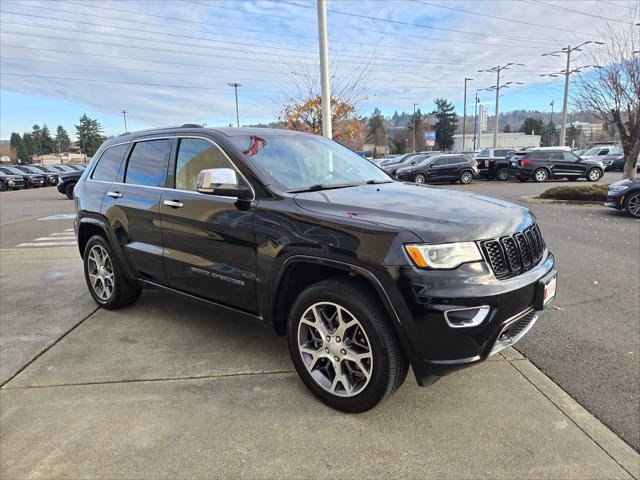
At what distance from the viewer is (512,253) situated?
273 cm

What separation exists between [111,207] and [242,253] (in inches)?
77.0

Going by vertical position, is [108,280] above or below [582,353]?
above

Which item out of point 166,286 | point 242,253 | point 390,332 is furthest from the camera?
point 166,286

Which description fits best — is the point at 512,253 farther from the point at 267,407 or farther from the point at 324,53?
the point at 324,53

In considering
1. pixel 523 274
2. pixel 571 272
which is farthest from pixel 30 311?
pixel 571 272

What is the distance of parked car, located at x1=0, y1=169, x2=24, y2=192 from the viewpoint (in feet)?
102

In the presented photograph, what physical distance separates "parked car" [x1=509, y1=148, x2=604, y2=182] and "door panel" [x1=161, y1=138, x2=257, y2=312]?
2303cm

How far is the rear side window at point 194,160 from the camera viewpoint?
3527 mm

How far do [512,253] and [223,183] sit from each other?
74.2 inches

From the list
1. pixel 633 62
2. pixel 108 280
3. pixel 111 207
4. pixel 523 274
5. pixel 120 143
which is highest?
pixel 633 62

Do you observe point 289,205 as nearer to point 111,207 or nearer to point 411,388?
point 411,388

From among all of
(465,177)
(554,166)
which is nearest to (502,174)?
(554,166)

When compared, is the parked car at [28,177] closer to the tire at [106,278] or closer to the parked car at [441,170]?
the parked car at [441,170]

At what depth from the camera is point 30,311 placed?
4832 mm
